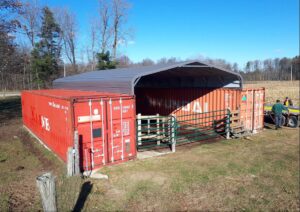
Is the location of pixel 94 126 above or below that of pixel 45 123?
above

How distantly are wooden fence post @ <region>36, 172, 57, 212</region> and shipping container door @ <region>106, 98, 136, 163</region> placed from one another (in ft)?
14.0

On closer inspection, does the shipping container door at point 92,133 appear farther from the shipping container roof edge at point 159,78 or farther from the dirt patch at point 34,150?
the shipping container roof edge at point 159,78

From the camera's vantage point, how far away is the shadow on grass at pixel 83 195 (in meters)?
5.57

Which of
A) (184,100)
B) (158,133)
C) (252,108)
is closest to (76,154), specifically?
(158,133)

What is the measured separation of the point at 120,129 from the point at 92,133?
1066mm

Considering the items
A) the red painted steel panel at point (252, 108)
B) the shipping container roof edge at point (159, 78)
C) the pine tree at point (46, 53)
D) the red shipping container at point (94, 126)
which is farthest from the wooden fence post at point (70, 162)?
the pine tree at point (46, 53)

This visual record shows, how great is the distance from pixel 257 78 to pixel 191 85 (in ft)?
296

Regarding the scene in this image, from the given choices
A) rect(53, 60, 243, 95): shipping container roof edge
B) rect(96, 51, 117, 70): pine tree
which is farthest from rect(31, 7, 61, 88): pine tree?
rect(53, 60, 243, 95): shipping container roof edge

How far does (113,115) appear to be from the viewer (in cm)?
830

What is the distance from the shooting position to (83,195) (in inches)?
242

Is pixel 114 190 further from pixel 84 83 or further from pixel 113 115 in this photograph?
pixel 84 83

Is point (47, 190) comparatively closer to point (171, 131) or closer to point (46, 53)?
point (171, 131)

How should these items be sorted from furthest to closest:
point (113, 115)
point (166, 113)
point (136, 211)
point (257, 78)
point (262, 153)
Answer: point (257, 78)
point (166, 113)
point (262, 153)
point (113, 115)
point (136, 211)

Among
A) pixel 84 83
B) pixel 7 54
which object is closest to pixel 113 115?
pixel 84 83
